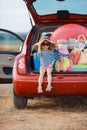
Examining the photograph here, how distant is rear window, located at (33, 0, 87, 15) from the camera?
9.52m

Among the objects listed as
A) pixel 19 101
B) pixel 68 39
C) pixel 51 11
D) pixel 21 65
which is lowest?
pixel 19 101

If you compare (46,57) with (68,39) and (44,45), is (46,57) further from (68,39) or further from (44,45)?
(68,39)

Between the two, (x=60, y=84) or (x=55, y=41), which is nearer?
(x=60, y=84)

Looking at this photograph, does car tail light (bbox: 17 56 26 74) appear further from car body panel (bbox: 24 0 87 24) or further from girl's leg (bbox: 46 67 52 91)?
car body panel (bbox: 24 0 87 24)

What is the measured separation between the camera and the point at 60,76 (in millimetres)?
8617

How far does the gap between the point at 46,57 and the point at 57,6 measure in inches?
50.3

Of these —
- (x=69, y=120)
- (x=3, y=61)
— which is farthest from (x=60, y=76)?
(x=3, y=61)

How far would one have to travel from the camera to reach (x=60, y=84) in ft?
28.0

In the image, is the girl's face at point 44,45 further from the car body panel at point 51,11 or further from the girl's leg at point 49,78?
the car body panel at point 51,11

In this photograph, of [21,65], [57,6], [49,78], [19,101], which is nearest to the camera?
[49,78]

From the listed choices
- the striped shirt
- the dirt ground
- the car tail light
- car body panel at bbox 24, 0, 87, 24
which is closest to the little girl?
the striped shirt

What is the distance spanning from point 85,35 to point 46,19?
0.87 metres

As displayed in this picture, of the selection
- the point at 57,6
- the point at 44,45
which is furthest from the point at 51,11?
the point at 44,45

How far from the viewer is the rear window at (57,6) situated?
9516mm
